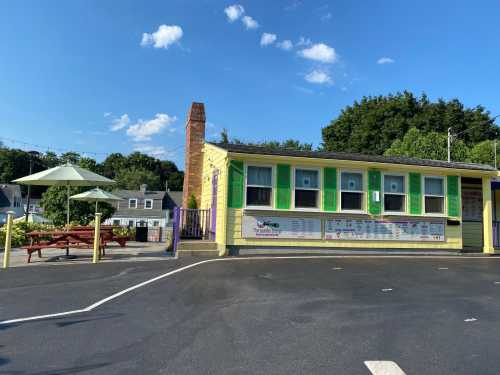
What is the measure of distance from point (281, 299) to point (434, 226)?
364 inches

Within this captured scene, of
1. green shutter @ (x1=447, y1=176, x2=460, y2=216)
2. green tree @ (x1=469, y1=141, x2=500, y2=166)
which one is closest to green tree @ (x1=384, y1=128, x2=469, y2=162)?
green tree @ (x1=469, y1=141, x2=500, y2=166)

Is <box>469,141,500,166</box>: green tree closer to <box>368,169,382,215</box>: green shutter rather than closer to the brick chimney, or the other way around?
<box>368,169,382,215</box>: green shutter

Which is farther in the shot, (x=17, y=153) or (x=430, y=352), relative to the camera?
(x=17, y=153)

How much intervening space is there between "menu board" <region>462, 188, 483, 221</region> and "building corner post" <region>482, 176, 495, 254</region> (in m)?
0.92

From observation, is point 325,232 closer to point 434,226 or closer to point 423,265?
point 423,265

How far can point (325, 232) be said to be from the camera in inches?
484

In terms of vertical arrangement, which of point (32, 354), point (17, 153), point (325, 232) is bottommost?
point (32, 354)

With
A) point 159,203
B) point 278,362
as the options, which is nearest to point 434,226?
point 278,362

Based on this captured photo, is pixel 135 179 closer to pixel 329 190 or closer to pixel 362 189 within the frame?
pixel 329 190

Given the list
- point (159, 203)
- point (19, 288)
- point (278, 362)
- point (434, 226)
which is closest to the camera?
point (278, 362)

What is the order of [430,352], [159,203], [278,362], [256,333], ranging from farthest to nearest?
[159,203]
[256,333]
[430,352]
[278,362]

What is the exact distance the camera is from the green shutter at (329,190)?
12359 millimetres

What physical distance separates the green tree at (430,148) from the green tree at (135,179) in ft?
153

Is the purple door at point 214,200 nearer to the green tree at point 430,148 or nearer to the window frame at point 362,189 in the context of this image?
the window frame at point 362,189
